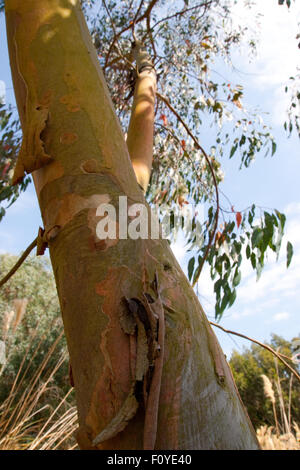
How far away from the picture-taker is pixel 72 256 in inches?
21.2

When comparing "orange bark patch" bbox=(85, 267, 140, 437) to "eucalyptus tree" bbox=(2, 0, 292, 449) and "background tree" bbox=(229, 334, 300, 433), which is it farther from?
"background tree" bbox=(229, 334, 300, 433)

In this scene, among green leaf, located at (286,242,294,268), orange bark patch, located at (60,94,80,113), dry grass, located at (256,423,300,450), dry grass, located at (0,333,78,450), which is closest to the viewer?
orange bark patch, located at (60,94,80,113)

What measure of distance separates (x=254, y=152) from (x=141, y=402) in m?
→ 3.21

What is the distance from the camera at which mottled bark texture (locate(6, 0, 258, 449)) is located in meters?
0.42

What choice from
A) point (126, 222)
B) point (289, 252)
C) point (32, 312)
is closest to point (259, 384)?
point (32, 312)

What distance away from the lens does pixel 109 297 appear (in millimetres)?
484

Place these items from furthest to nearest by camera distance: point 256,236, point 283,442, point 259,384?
point 259,384 < point 283,442 < point 256,236

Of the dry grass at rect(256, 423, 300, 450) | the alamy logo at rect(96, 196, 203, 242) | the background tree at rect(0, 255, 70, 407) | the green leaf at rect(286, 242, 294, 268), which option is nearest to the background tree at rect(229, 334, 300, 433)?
the background tree at rect(0, 255, 70, 407)

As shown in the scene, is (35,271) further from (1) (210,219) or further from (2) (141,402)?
(2) (141,402)

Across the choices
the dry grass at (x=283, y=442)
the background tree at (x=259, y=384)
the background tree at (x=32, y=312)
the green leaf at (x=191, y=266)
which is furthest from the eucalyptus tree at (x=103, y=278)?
the background tree at (x=259, y=384)

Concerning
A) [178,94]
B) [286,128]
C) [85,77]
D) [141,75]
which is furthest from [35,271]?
[85,77]

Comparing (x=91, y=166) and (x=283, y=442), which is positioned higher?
(x=91, y=166)

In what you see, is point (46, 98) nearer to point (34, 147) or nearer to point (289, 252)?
point (34, 147)

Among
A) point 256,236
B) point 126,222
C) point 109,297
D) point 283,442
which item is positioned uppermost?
point 256,236
